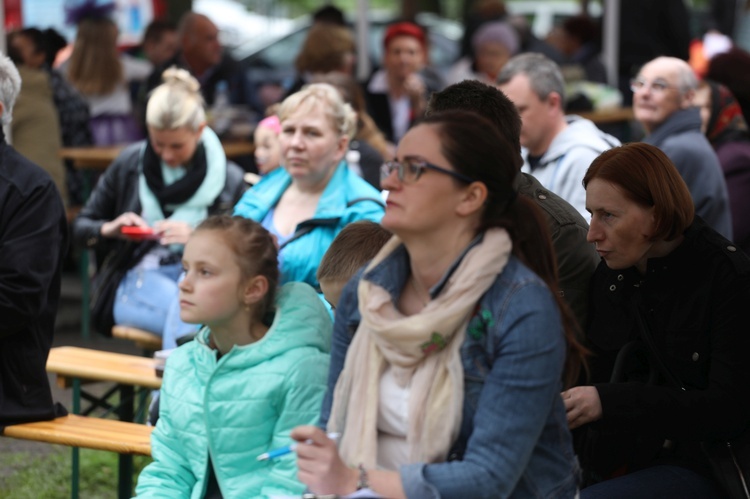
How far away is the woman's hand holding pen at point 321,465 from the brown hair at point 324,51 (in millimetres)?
7342

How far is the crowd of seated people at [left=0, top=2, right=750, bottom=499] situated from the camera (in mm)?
2670

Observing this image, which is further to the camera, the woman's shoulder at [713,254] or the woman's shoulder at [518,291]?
the woman's shoulder at [713,254]

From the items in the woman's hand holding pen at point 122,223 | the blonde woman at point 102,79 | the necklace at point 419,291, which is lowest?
the blonde woman at point 102,79

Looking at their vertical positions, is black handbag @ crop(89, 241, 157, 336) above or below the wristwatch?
below

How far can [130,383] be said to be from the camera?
207 inches

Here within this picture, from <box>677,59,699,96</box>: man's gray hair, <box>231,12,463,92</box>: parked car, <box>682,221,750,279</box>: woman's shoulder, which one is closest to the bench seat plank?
<box>682,221,750,279</box>: woman's shoulder

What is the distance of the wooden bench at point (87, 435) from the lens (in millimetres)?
4484

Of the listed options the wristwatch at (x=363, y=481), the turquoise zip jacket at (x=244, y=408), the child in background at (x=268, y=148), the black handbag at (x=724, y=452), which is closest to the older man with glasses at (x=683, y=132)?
the child in background at (x=268, y=148)

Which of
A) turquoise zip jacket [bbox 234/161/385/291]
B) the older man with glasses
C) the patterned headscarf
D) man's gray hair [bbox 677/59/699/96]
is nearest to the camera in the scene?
turquoise zip jacket [bbox 234/161/385/291]

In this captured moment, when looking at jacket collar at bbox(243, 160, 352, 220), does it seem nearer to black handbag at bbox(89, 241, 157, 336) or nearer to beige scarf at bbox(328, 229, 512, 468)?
black handbag at bbox(89, 241, 157, 336)

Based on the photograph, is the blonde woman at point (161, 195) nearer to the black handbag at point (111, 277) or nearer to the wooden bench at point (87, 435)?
the black handbag at point (111, 277)

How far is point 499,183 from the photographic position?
277cm

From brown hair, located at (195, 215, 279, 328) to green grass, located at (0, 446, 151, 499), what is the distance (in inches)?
97.4

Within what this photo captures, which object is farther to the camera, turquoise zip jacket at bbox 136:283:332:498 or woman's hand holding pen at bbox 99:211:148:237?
woman's hand holding pen at bbox 99:211:148:237
